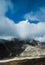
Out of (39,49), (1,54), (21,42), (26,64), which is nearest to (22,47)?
(21,42)

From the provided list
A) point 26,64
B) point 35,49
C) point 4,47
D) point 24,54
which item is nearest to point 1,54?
point 4,47

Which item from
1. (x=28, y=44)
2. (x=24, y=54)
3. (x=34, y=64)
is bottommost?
(x=34, y=64)

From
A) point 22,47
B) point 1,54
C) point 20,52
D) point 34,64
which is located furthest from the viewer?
point 22,47

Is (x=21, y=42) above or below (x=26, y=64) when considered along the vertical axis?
above

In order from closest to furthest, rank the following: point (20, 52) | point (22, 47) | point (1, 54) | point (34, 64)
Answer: point (34, 64) < point (1, 54) < point (20, 52) < point (22, 47)

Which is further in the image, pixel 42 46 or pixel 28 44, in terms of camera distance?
pixel 28 44

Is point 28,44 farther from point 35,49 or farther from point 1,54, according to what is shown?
point 1,54

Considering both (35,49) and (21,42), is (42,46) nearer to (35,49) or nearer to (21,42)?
(35,49)
